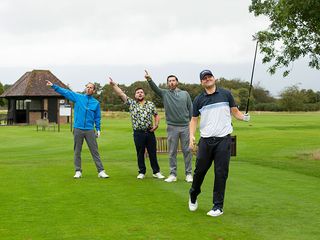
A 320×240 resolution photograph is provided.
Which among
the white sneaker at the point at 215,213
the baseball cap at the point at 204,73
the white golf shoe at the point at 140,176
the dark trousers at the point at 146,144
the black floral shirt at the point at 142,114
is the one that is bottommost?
the white golf shoe at the point at 140,176

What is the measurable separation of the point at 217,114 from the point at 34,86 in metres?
57.2

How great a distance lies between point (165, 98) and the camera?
11.9 meters

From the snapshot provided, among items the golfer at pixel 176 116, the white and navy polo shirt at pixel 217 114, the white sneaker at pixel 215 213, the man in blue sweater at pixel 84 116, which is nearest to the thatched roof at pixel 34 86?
the man in blue sweater at pixel 84 116

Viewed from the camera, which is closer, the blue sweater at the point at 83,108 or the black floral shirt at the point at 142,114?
the black floral shirt at the point at 142,114

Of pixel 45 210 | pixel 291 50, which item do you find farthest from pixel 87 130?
pixel 291 50

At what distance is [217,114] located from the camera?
8156 millimetres

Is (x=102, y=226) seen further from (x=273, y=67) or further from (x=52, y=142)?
(x=52, y=142)

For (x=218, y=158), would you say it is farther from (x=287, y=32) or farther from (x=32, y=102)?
(x=32, y=102)

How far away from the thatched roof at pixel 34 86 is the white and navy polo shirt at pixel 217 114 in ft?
181

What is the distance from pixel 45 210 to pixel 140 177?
414cm

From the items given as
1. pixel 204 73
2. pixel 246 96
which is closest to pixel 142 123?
pixel 204 73

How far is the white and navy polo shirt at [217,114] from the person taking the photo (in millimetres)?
8148

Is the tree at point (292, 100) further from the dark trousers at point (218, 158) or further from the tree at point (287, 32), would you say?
the dark trousers at point (218, 158)

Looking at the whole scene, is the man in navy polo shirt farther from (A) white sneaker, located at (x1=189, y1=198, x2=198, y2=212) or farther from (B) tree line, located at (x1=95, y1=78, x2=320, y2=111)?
(B) tree line, located at (x1=95, y1=78, x2=320, y2=111)
